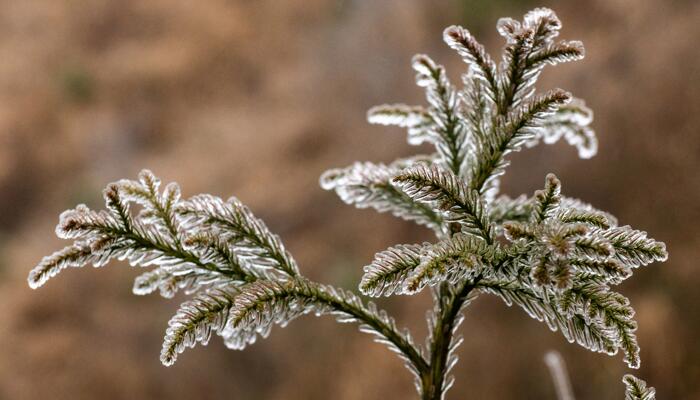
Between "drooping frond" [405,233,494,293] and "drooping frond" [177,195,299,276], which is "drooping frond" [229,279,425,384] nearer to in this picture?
"drooping frond" [177,195,299,276]

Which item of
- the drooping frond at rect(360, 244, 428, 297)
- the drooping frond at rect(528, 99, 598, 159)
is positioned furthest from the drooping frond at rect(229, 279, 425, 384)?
the drooping frond at rect(528, 99, 598, 159)

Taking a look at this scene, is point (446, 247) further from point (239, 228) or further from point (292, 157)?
point (292, 157)

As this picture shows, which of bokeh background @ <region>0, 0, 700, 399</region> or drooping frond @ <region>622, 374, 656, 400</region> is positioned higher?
bokeh background @ <region>0, 0, 700, 399</region>

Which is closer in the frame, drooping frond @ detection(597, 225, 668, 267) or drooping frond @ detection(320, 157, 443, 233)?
drooping frond @ detection(597, 225, 668, 267)

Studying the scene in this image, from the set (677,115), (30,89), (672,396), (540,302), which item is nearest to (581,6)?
(677,115)

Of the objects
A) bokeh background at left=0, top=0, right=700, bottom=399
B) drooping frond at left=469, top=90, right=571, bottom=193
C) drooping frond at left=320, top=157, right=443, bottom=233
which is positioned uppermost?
bokeh background at left=0, top=0, right=700, bottom=399

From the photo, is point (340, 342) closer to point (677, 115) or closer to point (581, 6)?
point (677, 115)
